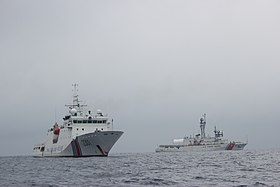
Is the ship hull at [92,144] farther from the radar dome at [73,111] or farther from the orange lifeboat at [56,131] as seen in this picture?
the orange lifeboat at [56,131]

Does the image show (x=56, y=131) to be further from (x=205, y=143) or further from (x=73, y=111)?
(x=205, y=143)

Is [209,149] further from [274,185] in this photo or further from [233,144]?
[274,185]

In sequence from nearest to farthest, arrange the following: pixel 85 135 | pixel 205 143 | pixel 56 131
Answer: pixel 85 135
pixel 56 131
pixel 205 143

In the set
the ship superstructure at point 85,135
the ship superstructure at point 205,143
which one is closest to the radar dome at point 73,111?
the ship superstructure at point 85,135

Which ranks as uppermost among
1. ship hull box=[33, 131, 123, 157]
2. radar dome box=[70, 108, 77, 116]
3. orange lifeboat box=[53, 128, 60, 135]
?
radar dome box=[70, 108, 77, 116]

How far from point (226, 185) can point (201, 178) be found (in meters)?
5.95

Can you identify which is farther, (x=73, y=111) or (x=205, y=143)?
(x=205, y=143)

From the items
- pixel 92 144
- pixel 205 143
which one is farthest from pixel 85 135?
pixel 205 143

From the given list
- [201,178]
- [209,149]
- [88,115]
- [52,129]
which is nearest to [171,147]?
[209,149]

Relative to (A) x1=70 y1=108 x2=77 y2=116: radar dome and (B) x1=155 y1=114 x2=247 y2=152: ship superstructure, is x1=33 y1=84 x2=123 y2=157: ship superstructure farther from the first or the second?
(B) x1=155 y1=114 x2=247 y2=152: ship superstructure

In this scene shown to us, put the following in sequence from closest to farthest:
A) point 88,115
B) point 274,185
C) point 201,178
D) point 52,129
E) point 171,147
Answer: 1. point 274,185
2. point 201,178
3. point 88,115
4. point 52,129
5. point 171,147

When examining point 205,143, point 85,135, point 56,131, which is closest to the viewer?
point 85,135

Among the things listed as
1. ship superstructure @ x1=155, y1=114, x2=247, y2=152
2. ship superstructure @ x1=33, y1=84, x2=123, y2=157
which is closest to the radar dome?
ship superstructure @ x1=33, y1=84, x2=123, y2=157

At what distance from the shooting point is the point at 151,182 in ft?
113
